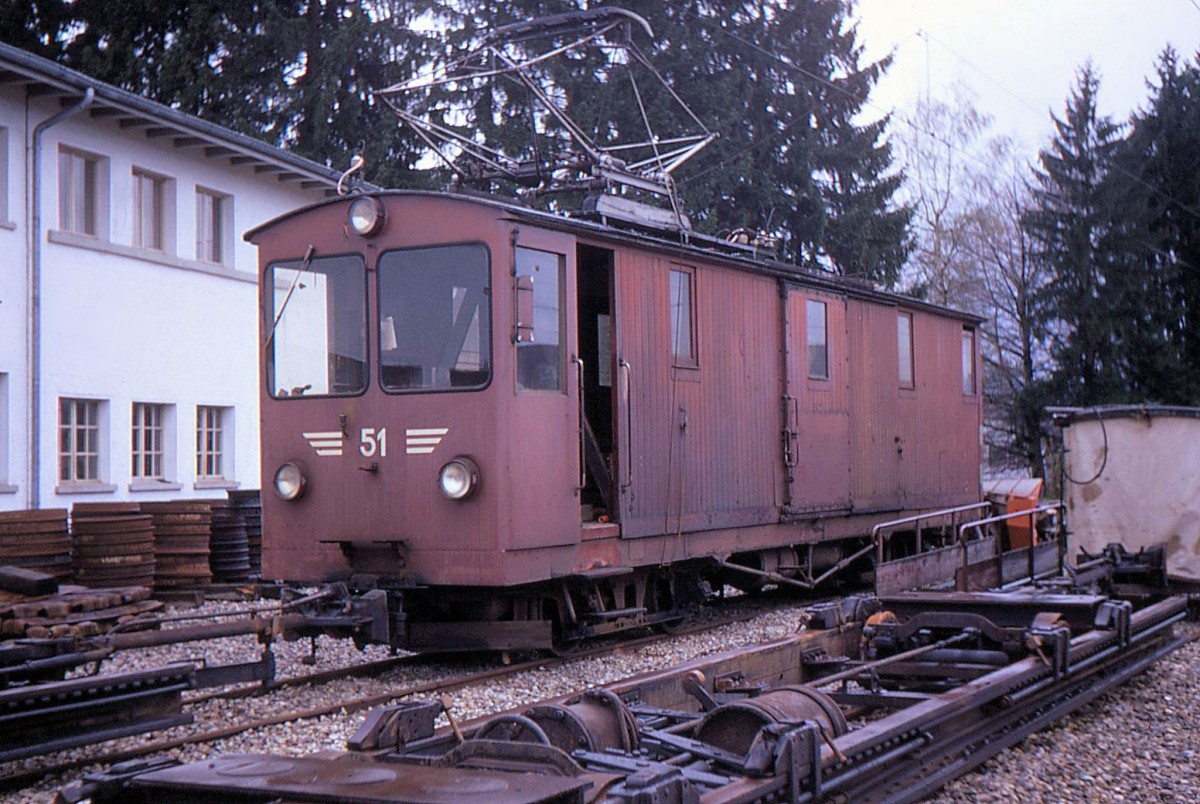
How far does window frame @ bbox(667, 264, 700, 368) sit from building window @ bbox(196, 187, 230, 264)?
9257 mm

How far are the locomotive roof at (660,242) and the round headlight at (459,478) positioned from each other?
179 centimetres

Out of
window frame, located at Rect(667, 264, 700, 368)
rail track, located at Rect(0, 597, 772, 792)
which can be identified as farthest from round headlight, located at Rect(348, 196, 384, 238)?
rail track, located at Rect(0, 597, 772, 792)

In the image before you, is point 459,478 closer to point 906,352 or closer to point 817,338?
point 817,338

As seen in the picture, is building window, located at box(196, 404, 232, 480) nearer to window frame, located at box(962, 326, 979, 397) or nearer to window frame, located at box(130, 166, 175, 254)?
window frame, located at box(130, 166, 175, 254)

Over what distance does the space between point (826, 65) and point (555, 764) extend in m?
28.8

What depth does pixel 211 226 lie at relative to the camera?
A: 17656 mm

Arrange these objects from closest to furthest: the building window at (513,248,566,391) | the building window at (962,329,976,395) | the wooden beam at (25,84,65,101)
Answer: the building window at (513,248,566,391)
the wooden beam at (25,84,65,101)
the building window at (962,329,976,395)

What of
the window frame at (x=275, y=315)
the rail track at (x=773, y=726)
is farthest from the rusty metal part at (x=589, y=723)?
the window frame at (x=275, y=315)

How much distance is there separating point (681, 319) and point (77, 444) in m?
8.72

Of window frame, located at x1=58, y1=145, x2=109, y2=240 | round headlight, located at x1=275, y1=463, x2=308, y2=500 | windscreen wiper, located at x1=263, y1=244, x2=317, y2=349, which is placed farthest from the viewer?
window frame, located at x1=58, y1=145, x2=109, y2=240

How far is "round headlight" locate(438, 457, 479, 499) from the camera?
8.47m

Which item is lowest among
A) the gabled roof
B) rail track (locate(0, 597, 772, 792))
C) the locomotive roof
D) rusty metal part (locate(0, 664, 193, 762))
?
rail track (locate(0, 597, 772, 792))

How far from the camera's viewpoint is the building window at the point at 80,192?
15.1 metres

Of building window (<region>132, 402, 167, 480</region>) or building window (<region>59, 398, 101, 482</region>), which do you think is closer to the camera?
building window (<region>59, 398, 101, 482</region>)
